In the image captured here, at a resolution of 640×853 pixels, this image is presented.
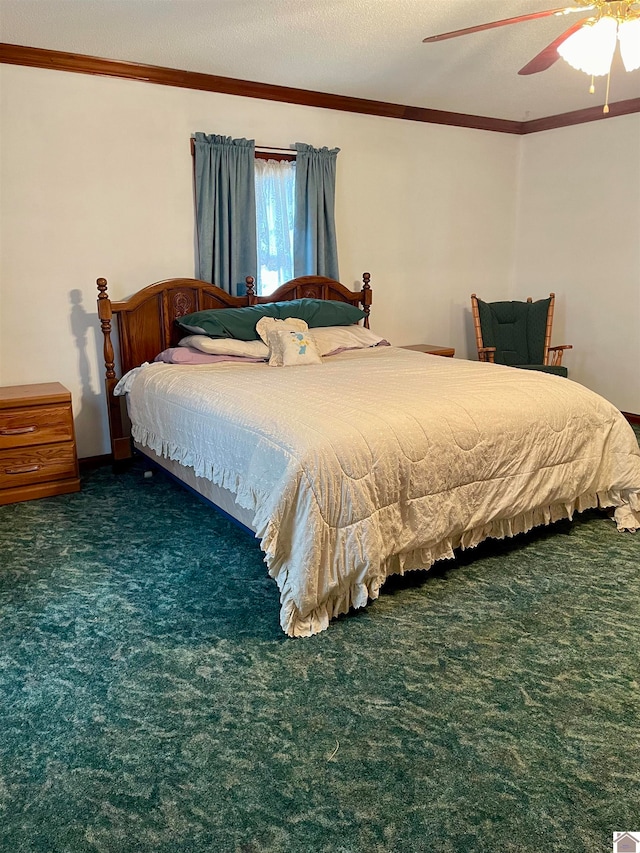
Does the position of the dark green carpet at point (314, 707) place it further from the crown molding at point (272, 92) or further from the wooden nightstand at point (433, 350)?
the crown molding at point (272, 92)

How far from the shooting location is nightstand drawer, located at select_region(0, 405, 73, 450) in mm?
3566

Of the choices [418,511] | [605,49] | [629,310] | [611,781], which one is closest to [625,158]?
[629,310]

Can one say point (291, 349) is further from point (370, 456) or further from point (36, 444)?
point (370, 456)

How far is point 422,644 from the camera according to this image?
228 centimetres

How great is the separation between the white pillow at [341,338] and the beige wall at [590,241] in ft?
6.79

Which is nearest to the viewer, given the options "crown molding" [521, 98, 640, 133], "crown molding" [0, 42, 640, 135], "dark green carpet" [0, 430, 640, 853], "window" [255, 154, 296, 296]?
"dark green carpet" [0, 430, 640, 853]

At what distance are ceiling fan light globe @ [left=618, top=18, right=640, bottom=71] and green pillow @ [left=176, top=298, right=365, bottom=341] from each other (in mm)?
2339

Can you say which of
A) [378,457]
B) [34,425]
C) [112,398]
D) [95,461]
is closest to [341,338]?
[112,398]

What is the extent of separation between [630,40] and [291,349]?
7.37 feet

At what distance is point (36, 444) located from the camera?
3.66 metres

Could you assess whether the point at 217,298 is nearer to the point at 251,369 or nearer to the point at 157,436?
the point at 251,369

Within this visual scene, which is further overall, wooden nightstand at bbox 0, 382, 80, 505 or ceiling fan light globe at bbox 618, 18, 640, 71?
wooden nightstand at bbox 0, 382, 80, 505

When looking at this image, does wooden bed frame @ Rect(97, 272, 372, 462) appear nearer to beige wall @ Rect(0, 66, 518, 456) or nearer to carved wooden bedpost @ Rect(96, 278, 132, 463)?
carved wooden bedpost @ Rect(96, 278, 132, 463)

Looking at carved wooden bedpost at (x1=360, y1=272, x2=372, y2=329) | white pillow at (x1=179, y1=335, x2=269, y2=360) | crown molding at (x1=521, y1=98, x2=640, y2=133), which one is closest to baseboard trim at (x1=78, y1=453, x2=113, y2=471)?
white pillow at (x1=179, y1=335, x2=269, y2=360)
